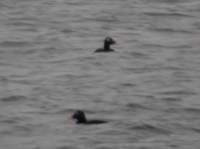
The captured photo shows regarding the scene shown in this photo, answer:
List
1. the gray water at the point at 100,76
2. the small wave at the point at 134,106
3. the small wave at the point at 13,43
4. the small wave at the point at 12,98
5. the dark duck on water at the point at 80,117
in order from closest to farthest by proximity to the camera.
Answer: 1. the gray water at the point at 100,76
2. the dark duck on water at the point at 80,117
3. the small wave at the point at 134,106
4. the small wave at the point at 12,98
5. the small wave at the point at 13,43

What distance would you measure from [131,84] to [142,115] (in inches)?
116

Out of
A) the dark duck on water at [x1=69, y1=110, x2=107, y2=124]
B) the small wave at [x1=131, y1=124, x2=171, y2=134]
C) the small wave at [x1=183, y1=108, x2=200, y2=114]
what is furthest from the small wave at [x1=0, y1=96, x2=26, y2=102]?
the small wave at [x1=183, y1=108, x2=200, y2=114]

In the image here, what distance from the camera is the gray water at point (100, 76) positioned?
1362 centimetres

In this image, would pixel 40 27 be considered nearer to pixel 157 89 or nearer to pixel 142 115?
pixel 157 89

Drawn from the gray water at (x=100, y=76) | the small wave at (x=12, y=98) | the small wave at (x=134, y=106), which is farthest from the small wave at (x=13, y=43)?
the small wave at (x=134, y=106)

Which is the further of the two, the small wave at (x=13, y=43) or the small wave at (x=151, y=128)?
the small wave at (x=13, y=43)

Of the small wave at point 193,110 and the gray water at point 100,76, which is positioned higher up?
the gray water at point 100,76

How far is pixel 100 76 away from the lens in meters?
18.7

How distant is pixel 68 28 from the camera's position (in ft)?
86.2

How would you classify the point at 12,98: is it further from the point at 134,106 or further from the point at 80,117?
the point at 134,106

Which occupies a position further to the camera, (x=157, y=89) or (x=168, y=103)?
(x=157, y=89)

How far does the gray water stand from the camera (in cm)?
1362

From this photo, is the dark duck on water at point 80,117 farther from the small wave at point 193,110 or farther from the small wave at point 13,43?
the small wave at point 13,43

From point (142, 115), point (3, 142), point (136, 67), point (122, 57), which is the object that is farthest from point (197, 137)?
point (122, 57)
